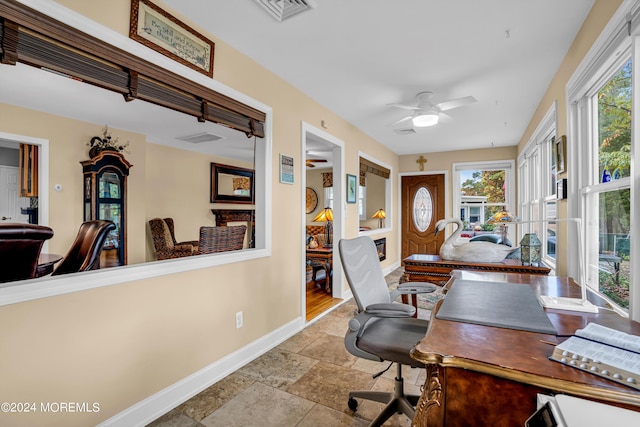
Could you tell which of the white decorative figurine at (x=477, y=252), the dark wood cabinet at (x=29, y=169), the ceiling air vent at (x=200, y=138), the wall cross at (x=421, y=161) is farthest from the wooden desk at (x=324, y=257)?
the dark wood cabinet at (x=29, y=169)

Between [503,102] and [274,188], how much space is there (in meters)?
2.82

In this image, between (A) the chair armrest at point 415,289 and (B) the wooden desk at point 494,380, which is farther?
(A) the chair armrest at point 415,289

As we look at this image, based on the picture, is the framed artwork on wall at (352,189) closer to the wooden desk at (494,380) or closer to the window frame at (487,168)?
the window frame at (487,168)

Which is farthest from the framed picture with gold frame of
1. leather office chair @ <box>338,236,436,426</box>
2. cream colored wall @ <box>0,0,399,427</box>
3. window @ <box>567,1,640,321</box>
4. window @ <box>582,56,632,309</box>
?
window @ <box>582,56,632,309</box>

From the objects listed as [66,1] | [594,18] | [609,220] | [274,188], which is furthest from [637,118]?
[66,1]

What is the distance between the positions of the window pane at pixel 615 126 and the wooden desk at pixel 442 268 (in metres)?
0.91

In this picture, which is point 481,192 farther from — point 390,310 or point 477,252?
point 390,310

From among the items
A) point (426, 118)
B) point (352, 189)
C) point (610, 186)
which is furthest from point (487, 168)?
point (610, 186)

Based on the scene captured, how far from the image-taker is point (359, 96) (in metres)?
3.26

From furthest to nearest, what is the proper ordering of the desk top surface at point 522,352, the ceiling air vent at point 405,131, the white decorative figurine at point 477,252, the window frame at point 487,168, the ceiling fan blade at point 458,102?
1. the window frame at point 487,168
2. the ceiling air vent at point 405,131
3. the ceiling fan blade at point 458,102
4. the white decorative figurine at point 477,252
5. the desk top surface at point 522,352

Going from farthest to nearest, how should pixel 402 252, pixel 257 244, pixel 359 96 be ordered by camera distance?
pixel 402 252 → pixel 359 96 → pixel 257 244

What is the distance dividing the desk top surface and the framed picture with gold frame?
6.81 ft

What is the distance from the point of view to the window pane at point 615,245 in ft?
5.08

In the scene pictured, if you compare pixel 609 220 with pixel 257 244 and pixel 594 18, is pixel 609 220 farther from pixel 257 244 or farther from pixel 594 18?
pixel 257 244
